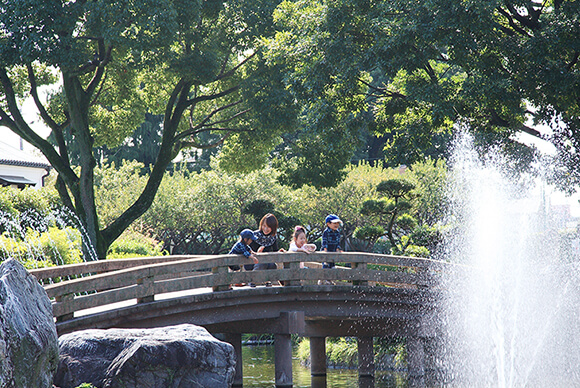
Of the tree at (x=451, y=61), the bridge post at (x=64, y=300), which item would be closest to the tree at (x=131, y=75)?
the tree at (x=451, y=61)

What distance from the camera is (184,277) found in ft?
43.9

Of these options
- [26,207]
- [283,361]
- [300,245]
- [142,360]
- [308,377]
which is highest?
[26,207]

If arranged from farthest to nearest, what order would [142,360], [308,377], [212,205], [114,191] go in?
[114,191] → [212,205] → [308,377] → [142,360]

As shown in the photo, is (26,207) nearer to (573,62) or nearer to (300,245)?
(300,245)

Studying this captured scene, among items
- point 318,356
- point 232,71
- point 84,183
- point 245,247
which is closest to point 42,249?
point 84,183

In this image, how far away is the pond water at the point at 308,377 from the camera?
16.2m

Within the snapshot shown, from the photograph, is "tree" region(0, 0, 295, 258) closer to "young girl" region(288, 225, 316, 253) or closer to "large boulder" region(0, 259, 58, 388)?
"young girl" region(288, 225, 316, 253)

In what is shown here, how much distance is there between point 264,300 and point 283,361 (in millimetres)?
1565

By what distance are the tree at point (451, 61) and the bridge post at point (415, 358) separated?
500 centimetres

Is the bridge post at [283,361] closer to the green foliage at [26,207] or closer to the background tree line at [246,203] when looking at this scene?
the green foliage at [26,207]

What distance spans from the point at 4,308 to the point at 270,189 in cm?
3254

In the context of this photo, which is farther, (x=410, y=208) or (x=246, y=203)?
(x=246, y=203)

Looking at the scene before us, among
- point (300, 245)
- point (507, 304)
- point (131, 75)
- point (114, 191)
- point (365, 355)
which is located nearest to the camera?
point (300, 245)

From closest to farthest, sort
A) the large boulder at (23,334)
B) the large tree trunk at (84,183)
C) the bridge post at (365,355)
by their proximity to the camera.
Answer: the large boulder at (23,334) < the bridge post at (365,355) < the large tree trunk at (84,183)
